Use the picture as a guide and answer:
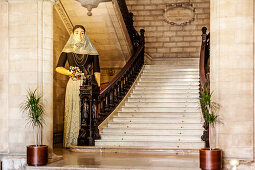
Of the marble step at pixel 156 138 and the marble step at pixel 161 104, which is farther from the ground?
the marble step at pixel 161 104

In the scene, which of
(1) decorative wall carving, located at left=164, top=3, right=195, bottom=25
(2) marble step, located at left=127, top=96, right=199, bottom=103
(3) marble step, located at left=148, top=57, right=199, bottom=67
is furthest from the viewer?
(1) decorative wall carving, located at left=164, top=3, right=195, bottom=25

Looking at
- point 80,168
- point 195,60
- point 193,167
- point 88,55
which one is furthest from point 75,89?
point 195,60

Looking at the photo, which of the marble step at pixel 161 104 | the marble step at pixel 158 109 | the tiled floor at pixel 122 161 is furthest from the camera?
the marble step at pixel 161 104

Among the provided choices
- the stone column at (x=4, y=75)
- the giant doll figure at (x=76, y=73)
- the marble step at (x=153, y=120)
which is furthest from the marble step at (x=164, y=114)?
the stone column at (x=4, y=75)

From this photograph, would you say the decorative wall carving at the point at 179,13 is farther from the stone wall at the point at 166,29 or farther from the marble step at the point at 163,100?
the marble step at the point at 163,100

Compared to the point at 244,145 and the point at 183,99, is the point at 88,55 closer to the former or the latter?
the point at 183,99

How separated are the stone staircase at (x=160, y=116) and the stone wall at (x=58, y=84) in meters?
1.72

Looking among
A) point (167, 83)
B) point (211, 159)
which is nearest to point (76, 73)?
point (167, 83)

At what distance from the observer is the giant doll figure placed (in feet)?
27.3

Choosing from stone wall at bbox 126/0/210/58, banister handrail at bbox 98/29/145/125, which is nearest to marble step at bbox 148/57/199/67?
stone wall at bbox 126/0/210/58

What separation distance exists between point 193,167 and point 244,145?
2.59 ft

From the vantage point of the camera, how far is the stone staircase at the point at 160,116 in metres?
7.95

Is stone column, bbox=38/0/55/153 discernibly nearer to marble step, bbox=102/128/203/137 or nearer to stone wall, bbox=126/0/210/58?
marble step, bbox=102/128/203/137

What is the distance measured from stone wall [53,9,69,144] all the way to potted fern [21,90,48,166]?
11.8 ft
